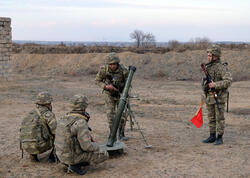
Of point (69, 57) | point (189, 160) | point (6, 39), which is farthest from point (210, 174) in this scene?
point (69, 57)

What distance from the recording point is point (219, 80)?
670 cm

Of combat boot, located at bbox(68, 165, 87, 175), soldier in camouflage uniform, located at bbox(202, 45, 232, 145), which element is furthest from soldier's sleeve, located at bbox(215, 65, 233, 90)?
combat boot, located at bbox(68, 165, 87, 175)

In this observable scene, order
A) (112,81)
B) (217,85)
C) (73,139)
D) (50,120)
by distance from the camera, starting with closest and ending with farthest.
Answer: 1. (73,139)
2. (50,120)
3. (217,85)
4. (112,81)

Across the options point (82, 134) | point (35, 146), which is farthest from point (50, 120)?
point (82, 134)

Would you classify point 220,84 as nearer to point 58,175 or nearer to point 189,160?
point 189,160

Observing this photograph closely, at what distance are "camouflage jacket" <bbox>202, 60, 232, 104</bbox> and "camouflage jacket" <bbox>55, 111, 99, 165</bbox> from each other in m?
2.74

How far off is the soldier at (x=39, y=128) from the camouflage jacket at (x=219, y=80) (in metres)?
3.06

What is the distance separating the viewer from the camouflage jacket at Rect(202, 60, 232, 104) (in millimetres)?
6473

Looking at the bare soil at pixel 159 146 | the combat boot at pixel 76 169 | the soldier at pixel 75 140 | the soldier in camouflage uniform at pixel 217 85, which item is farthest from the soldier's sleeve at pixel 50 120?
the soldier in camouflage uniform at pixel 217 85

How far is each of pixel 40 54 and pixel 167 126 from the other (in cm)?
2625

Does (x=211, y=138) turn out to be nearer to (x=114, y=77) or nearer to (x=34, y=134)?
(x=114, y=77)

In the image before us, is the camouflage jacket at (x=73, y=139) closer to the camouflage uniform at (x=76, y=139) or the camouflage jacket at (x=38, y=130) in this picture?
the camouflage uniform at (x=76, y=139)

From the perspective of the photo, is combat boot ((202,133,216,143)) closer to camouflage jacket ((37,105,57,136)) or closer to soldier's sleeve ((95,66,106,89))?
soldier's sleeve ((95,66,106,89))

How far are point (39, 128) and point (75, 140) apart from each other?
91 centimetres
